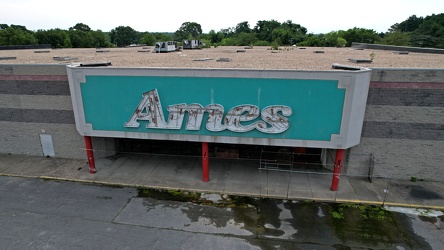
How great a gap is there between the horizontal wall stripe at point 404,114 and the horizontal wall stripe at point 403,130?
0.94 ft

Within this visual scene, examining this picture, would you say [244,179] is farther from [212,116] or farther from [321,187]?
[212,116]

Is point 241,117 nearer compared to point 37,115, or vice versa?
point 241,117

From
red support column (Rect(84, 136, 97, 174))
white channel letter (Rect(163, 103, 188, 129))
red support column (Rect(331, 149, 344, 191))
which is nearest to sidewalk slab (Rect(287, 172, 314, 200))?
red support column (Rect(331, 149, 344, 191))

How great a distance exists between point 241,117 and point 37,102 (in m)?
16.9

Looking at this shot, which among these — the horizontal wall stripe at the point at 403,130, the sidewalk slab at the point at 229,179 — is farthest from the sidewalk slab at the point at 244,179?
the horizontal wall stripe at the point at 403,130

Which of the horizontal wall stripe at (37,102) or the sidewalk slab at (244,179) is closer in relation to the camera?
the sidewalk slab at (244,179)

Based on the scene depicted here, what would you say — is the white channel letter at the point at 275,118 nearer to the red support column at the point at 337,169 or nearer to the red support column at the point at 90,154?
the red support column at the point at 337,169

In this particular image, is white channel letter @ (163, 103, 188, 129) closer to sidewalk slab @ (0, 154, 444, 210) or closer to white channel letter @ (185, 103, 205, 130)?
white channel letter @ (185, 103, 205, 130)

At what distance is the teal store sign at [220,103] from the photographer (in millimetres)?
16625

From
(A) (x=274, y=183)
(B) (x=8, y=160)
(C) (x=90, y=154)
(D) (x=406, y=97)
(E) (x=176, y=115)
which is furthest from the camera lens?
(B) (x=8, y=160)

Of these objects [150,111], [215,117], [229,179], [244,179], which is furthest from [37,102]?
[244,179]

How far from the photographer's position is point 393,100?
18.6 metres

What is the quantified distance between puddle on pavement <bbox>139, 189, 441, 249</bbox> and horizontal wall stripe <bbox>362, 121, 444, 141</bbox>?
526 cm

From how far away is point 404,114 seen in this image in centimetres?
1884
